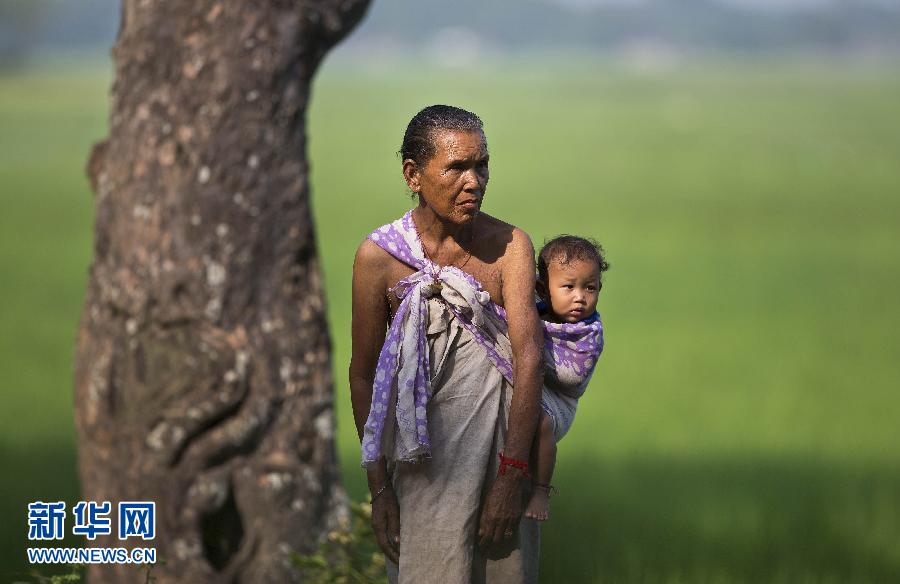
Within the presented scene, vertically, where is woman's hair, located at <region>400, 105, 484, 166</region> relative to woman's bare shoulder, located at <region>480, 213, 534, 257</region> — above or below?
→ above

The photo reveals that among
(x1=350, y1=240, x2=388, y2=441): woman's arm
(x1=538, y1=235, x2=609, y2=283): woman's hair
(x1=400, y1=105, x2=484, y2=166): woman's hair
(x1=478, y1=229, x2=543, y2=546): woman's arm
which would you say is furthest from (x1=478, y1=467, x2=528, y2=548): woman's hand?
(x1=400, y1=105, x2=484, y2=166): woman's hair

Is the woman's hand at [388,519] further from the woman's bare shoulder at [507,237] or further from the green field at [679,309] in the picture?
the green field at [679,309]

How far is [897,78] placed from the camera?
2956cm

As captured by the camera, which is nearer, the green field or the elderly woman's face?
the elderly woman's face

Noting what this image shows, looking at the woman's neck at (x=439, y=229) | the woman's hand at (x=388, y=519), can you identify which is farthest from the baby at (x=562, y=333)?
the woman's hand at (x=388, y=519)

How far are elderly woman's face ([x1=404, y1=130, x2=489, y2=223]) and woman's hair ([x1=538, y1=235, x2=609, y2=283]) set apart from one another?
0.22 metres

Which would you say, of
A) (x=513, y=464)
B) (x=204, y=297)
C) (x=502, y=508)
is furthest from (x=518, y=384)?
(x=204, y=297)

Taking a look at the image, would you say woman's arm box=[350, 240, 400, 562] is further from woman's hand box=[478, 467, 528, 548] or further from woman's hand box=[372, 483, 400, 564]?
woman's hand box=[478, 467, 528, 548]

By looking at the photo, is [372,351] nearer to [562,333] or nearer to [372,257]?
[372,257]

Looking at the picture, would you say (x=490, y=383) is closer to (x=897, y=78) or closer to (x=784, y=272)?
(x=784, y=272)

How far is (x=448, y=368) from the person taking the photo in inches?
127

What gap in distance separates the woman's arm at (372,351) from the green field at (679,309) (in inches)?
88.6

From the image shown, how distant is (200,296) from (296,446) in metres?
0.68

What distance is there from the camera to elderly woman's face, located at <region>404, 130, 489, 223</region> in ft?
10.1
